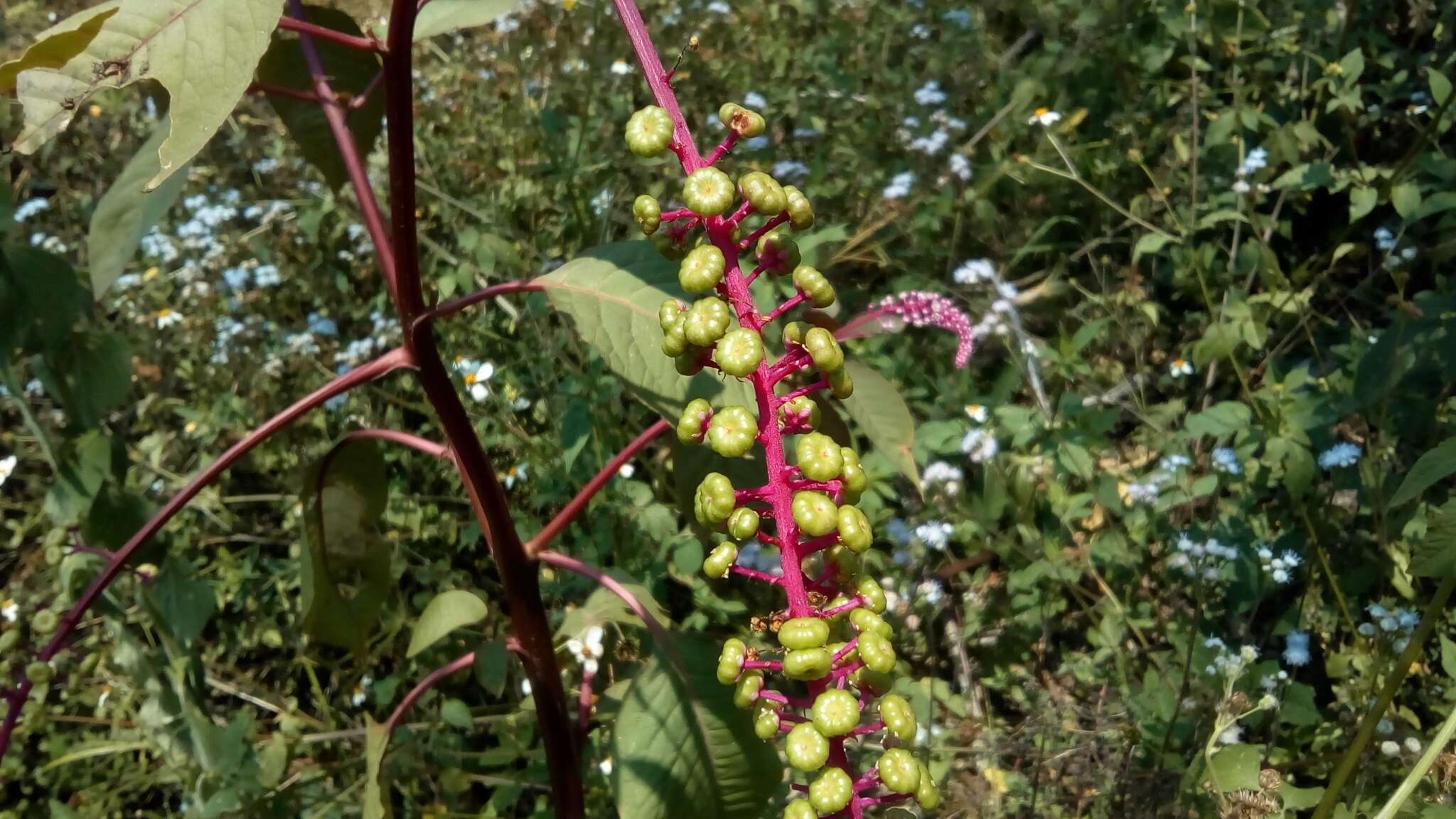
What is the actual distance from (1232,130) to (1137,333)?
0.71 m

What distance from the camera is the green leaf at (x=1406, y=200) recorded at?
227 centimetres

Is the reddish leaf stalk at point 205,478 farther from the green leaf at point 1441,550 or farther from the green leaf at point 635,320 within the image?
the green leaf at point 1441,550

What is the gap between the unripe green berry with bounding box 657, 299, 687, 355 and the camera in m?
0.70

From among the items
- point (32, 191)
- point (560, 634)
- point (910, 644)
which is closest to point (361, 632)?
point (560, 634)

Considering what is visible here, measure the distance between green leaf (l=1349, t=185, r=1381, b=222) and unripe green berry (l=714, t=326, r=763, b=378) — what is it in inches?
89.7

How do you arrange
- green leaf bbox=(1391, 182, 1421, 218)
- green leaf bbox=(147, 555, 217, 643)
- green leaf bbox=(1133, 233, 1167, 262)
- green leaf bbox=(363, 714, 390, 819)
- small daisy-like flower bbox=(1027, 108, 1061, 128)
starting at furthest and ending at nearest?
small daisy-like flower bbox=(1027, 108, 1061, 128), green leaf bbox=(1133, 233, 1167, 262), green leaf bbox=(1391, 182, 1421, 218), green leaf bbox=(147, 555, 217, 643), green leaf bbox=(363, 714, 390, 819)

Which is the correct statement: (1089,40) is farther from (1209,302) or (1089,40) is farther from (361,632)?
(361,632)

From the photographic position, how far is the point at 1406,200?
7.54ft

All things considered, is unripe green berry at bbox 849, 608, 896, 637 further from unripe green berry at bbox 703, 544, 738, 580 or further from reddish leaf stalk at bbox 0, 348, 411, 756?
reddish leaf stalk at bbox 0, 348, 411, 756

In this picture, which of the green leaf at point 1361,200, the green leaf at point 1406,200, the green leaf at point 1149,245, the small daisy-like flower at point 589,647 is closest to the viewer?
the small daisy-like flower at point 589,647

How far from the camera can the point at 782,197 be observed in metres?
0.69

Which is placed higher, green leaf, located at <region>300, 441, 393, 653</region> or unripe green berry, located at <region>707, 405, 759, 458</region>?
unripe green berry, located at <region>707, 405, 759, 458</region>

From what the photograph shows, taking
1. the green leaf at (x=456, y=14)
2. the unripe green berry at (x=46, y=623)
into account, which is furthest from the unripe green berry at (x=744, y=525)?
the unripe green berry at (x=46, y=623)

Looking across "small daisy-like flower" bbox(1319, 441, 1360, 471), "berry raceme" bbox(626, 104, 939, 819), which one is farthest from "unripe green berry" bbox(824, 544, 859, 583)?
"small daisy-like flower" bbox(1319, 441, 1360, 471)
